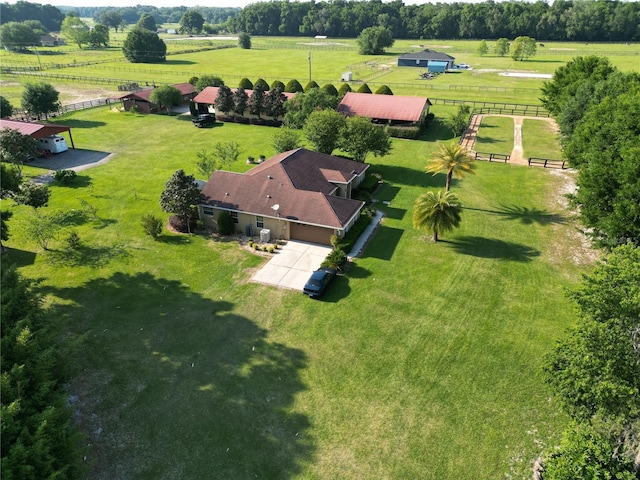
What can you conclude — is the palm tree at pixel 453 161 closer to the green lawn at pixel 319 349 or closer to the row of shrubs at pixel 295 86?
the green lawn at pixel 319 349

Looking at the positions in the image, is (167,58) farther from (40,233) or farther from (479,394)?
(479,394)

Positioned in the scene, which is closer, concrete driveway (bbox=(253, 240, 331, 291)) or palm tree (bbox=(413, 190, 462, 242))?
concrete driveway (bbox=(253, 240, 331, 291))

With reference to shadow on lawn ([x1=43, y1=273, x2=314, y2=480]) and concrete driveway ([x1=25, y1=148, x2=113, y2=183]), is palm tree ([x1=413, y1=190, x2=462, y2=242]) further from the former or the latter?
concrete driveway ([x1=25, y1=148, x2=113, y2=183])

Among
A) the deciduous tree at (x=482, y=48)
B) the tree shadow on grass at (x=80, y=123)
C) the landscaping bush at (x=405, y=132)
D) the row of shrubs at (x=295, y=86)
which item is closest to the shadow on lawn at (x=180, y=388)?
the landscaping bush at (x=405, y=132)

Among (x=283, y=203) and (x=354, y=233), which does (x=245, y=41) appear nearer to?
(x=283, y=203)

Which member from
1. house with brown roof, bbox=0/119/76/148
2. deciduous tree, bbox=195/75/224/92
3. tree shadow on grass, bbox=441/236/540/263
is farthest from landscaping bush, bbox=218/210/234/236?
deciduous tree, bbox=195/75/224/92

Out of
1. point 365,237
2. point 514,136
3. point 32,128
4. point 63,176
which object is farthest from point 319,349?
point 514,136
